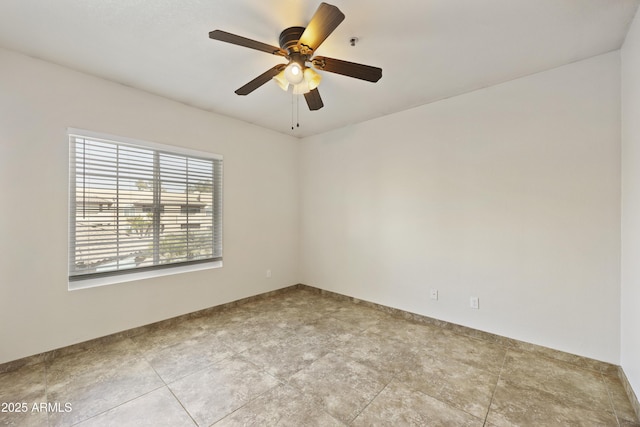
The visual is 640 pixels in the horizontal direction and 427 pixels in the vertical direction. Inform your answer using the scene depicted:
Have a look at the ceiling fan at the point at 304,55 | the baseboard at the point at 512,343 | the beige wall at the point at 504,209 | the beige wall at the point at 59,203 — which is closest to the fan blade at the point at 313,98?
the ceiling fan at the point at 304,55

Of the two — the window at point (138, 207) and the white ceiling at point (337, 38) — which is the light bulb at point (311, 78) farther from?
the window at point (138, 207)

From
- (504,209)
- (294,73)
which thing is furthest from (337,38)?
(504,209)

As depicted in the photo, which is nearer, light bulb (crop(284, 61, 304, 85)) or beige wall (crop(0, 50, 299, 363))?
light bulb (crop(284, 61, 304, 85))

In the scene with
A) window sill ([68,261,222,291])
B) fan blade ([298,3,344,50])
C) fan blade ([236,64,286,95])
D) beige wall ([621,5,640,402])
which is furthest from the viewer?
window sill ([68,261,222,291])

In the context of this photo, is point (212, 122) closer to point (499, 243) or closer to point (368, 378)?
point (368, 378)

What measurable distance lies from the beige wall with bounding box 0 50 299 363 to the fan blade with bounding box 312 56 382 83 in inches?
85.3

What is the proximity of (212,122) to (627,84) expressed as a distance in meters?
4.10

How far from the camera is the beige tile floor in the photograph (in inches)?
68.1

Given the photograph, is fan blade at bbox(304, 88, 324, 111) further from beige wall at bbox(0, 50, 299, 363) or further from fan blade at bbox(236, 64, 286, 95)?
beige wall at bbox(0, 50, 299, 363)

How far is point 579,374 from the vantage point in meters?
2.21

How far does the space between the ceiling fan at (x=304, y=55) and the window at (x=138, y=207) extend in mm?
1615

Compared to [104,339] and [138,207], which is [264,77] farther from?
[104,339]

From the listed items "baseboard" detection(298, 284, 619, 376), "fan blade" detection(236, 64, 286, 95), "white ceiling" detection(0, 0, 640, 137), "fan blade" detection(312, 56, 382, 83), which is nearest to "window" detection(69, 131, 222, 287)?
"white ceiling" detection(0, 0, 640, 137)

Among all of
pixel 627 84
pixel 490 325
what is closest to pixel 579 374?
pixel 490 325
